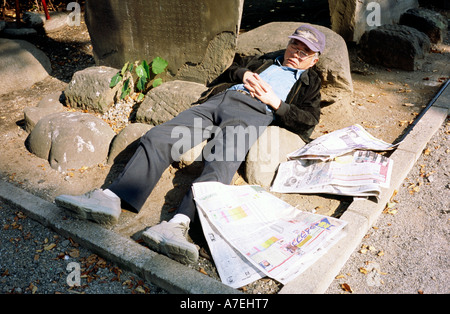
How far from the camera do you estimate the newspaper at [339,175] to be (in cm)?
318

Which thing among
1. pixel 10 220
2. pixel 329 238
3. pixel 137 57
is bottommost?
pixel 10 220

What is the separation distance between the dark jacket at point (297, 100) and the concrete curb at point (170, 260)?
83 centimetres

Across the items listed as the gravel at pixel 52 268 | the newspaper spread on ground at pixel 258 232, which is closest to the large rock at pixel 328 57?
the newspaper spread on ground at pixel 258 232

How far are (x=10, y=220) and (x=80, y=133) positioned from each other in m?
1.15

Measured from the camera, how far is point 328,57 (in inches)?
173

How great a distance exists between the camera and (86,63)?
646 cm

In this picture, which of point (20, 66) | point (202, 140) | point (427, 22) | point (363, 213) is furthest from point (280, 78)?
point (427, 22)

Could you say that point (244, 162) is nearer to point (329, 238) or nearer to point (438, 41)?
point (329, 238)

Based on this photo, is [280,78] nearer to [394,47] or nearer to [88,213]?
[88,213]

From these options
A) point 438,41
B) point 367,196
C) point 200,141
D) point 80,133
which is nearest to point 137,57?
point 80,133

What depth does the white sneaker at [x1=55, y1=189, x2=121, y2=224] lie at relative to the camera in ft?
9.36

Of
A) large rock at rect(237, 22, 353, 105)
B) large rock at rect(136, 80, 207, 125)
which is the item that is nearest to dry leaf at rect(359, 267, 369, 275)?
large rock at rect(237, 22, 353, 105)

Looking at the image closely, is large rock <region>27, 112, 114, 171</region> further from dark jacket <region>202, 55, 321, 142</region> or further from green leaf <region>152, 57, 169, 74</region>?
dark jacket <region>202, 55, 321, 142</region>

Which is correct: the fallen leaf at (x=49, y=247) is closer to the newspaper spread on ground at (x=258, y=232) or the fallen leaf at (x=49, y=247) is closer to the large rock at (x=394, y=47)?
the newspaper spread on ground at (x=258, y=232)
